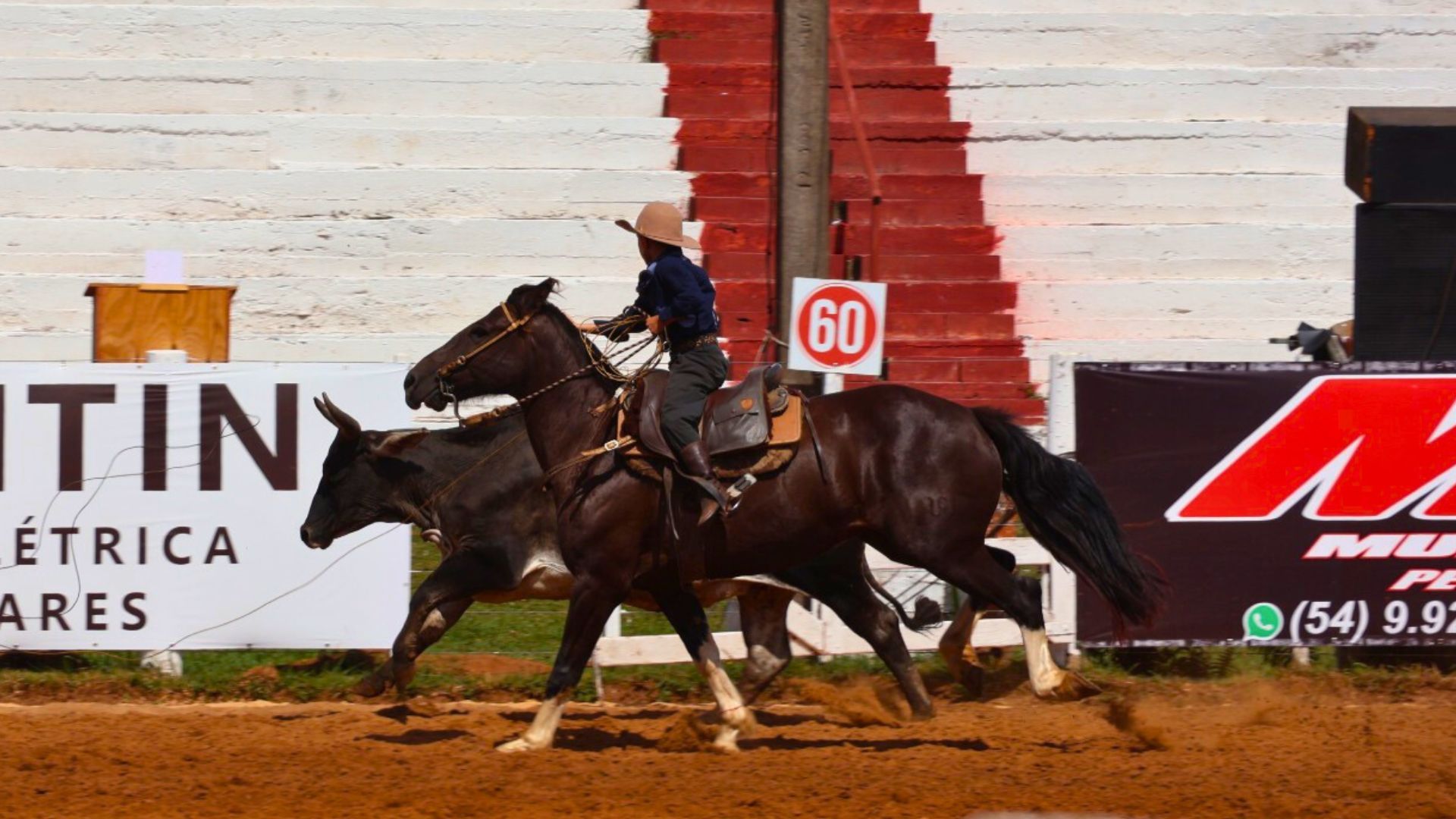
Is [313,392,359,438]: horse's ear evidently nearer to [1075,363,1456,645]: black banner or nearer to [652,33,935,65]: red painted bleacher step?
[1075,363,1456,645]: black banner

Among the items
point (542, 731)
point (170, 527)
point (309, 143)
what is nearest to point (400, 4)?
point (309, 143)

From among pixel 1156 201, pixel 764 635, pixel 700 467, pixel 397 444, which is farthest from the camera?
pixel 1156 201

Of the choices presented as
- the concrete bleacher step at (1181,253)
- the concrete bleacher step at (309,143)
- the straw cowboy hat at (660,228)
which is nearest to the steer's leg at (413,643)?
the straw cowboy hat at (660,228)

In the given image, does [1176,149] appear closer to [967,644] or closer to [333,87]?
[333,87]

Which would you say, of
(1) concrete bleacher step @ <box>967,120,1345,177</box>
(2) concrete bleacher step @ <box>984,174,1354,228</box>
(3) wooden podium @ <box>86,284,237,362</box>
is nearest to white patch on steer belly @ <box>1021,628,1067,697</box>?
(3) wooden podium @ <box>86,284,237,362</box>

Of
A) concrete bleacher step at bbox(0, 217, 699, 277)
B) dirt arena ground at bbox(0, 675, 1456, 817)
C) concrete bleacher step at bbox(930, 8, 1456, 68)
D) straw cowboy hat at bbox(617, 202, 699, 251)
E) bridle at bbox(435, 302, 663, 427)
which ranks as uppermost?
concrete bleacher step at bbox(930, 8, 1456, 68)

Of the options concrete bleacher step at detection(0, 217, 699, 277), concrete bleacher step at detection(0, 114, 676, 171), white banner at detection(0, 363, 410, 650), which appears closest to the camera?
Answer: white banner at detection(0, 363, 410, 650)

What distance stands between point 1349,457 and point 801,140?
3648mm

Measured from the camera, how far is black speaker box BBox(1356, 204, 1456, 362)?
1059 centimetres

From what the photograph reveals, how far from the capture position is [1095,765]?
317 inches

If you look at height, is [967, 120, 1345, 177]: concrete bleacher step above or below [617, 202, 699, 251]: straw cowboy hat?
above

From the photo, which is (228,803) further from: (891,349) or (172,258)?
(891,349)

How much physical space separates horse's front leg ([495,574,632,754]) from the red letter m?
11.9 feet

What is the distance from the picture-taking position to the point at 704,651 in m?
8.84
